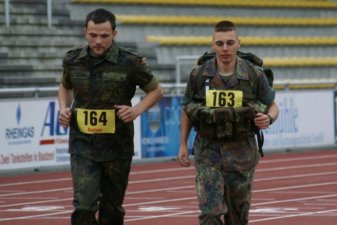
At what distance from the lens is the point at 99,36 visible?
9297 mm

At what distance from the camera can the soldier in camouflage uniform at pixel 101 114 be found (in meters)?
9.30

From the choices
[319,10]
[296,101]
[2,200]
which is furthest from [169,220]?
[319,10]

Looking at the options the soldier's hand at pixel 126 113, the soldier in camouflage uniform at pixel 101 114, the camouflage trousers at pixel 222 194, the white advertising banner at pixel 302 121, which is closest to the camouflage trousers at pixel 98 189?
the soldier in camouflage uniform at pixel 101 114

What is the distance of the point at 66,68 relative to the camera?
9.51 meters

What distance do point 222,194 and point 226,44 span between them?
117cm

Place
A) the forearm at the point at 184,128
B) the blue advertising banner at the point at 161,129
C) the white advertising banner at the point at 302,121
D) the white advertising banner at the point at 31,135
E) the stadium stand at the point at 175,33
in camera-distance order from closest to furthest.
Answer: the forearm at the point at 184,128
the white advertising banner at the point at 31,135
the blue advertising banner at the point at 161,129
the white advertising banner at the point at 302,121
the stadium stand at the point at 175,33

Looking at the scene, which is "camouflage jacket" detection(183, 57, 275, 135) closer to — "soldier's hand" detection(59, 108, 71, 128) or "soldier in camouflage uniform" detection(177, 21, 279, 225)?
"soldier in camouflage uniform" detection(177, 21, 279, 225)

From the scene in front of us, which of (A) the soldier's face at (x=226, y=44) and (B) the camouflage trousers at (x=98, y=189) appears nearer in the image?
(A) the soldier's face at (x=226, y=44)

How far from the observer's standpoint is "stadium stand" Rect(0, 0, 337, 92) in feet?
86.7

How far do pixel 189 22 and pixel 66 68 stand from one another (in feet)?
70.7

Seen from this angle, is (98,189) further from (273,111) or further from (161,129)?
(161,129)

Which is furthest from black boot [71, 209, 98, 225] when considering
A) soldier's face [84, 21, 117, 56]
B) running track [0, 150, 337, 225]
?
running track [0, 150, 337, 225]

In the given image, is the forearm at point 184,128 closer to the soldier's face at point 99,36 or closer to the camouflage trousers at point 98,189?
Answer: the camouflage trousers at point 98,189

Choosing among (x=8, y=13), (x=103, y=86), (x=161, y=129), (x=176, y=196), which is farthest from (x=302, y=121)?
(x=103, y=86)
